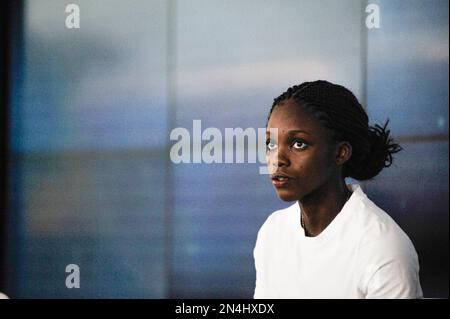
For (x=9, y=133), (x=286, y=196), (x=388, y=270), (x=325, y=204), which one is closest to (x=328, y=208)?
(x=325, y=204)

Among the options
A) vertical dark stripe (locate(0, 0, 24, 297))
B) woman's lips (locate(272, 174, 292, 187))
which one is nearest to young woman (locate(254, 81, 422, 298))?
woman's lips (locate(272, 174, 292, 187))

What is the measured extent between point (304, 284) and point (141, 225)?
0.49m

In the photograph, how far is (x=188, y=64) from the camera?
73.2 inches

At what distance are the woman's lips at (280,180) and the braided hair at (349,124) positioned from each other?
0.16m

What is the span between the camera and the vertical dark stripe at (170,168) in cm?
185

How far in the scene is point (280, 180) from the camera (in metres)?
1.76

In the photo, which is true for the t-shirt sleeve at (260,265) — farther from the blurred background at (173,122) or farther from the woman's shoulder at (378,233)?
the woman's shoulder at (378,233)

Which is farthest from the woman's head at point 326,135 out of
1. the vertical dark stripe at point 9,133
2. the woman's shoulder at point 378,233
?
the vertical dark stripe at point 9,133

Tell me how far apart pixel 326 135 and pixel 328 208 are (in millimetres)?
195

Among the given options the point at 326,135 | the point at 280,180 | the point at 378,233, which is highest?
the point at 326,135

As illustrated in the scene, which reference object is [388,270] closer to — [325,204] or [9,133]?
[325,204]

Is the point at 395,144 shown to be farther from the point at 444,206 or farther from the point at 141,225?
the point at 141,225

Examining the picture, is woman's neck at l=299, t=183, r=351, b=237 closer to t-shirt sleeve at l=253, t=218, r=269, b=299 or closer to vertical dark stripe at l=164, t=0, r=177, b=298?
t-shirt sleeve at l=253, t=218, r=269, b=299

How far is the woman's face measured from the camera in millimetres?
1685
